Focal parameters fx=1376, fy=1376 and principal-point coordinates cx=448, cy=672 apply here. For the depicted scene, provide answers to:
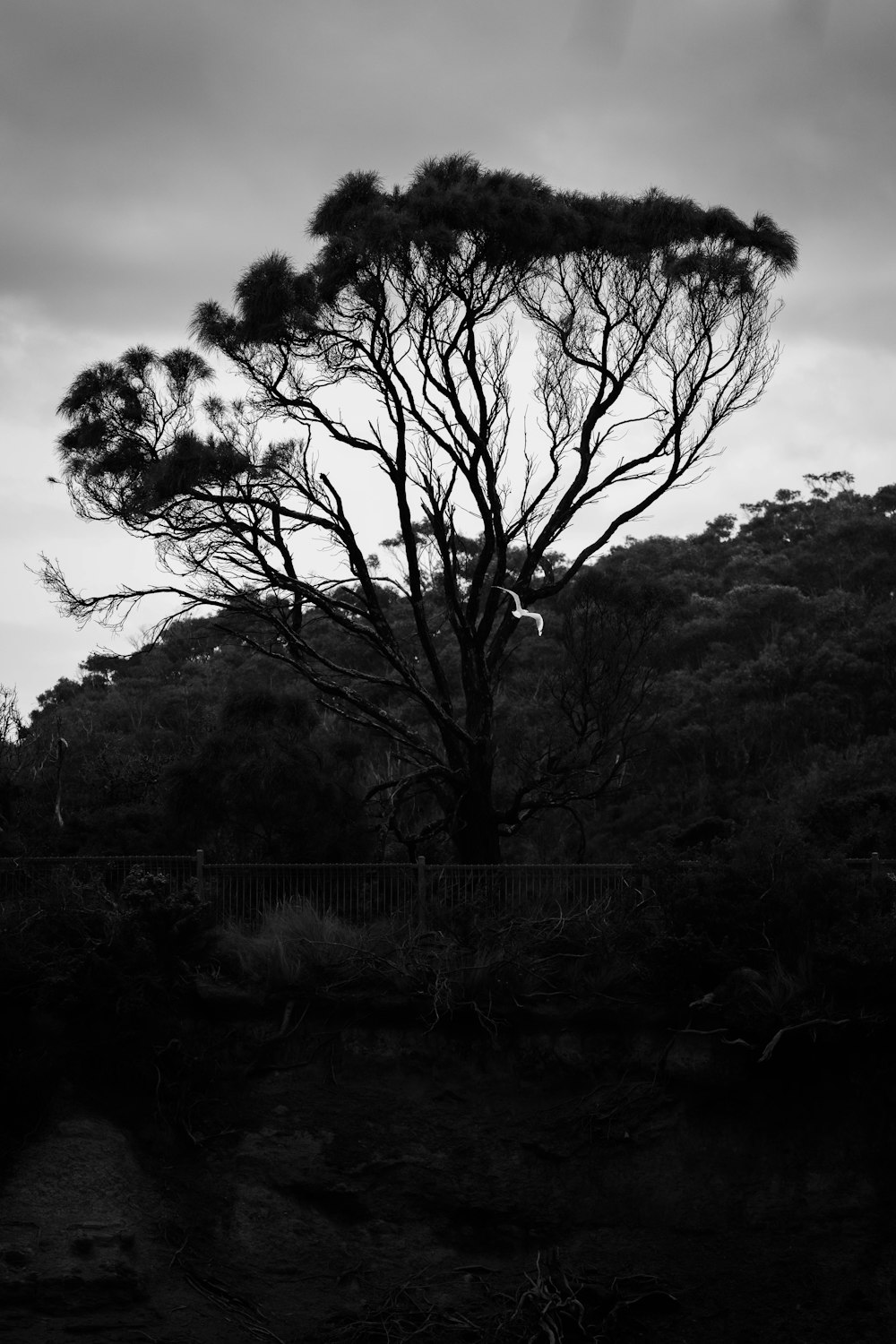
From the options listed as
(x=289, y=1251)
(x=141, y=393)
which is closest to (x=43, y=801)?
(x=141, y=393)

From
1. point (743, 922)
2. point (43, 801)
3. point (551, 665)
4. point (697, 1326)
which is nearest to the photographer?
point (697, 1326)

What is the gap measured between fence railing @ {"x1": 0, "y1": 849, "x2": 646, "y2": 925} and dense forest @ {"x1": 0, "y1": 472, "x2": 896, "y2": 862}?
158 cm

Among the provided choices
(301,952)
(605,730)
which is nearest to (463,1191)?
(301,952)

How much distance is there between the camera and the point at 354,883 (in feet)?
54.8

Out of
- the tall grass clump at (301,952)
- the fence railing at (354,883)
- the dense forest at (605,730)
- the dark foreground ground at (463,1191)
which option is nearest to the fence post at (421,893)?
the fence railing at (354,883)

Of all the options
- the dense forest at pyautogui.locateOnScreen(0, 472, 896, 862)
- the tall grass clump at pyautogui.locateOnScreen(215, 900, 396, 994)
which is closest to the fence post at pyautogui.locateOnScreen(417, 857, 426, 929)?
the tall grass clump at pyautogui.locateOnScreen(215, 900, 396, 994)

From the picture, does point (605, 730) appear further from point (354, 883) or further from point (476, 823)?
point (354, 883)

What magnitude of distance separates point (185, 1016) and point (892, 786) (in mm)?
14926

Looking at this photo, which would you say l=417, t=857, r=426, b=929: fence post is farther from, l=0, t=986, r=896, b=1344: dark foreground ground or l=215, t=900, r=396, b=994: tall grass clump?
l=0, t=986, r=896, b=1344: dark foreground ground

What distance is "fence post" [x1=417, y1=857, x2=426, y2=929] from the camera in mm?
16094

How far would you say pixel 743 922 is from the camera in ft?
49.6

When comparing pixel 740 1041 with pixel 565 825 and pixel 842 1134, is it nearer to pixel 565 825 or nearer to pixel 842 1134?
pixel 842 1134

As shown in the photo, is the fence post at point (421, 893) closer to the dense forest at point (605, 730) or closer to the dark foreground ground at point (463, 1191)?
the dark foreground ground at point (463, 1191)

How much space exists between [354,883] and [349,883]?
0.19m
